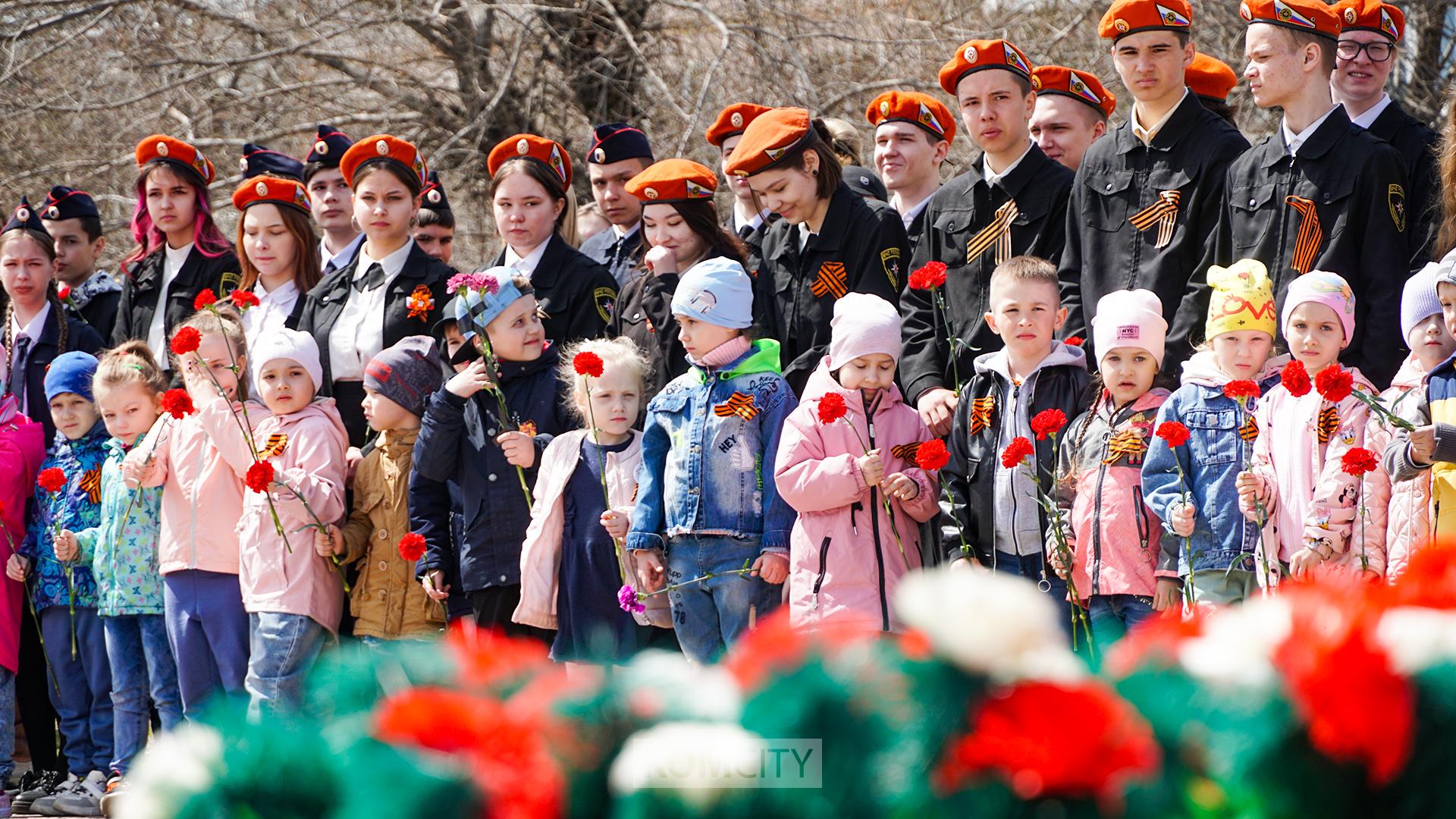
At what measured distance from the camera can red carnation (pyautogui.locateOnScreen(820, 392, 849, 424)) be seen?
14.6 ft

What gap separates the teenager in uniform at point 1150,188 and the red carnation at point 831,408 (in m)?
1.04

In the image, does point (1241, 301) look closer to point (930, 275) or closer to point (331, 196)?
point (930, 275)

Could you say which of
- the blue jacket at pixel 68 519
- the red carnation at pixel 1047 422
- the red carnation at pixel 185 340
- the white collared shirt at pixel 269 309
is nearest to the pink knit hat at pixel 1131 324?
the red carnation at pixel 1047 422

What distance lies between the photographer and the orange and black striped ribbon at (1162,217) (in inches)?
197

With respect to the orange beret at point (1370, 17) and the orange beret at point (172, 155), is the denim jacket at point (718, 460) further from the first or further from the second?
the orange beret at point (172, 155)

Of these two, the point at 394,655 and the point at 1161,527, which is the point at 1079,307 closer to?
the point at 1161,527

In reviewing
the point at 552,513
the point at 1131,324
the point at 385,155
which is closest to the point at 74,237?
the point at 385,155

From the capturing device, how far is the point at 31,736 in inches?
263

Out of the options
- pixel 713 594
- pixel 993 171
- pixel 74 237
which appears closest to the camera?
pixel 713 594

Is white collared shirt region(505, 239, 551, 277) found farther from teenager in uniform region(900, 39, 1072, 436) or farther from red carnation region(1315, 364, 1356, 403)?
red carnation region(1315, 364, 1356, 403)

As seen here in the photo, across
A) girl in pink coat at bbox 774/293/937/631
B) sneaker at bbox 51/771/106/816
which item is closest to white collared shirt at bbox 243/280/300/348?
sneaker at bbox 51/771/106/816

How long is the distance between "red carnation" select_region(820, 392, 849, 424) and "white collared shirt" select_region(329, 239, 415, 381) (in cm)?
229

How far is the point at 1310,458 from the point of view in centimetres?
420

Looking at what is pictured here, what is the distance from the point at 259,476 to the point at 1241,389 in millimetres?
3099
